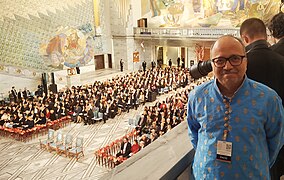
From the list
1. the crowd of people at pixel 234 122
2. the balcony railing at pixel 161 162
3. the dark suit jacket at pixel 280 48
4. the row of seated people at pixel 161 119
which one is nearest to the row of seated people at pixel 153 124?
the row of seated people at pixel 161 119

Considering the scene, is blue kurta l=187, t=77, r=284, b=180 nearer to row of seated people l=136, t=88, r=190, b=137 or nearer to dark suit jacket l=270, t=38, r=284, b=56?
dark suit jacket l=270, t=38, r=284, b=56

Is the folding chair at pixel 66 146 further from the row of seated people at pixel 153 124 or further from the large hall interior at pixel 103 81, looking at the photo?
the row of seated people at pixel 153 124

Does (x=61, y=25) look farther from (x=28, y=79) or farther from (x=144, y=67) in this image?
(x=144, y=67)

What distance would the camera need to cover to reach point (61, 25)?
21781 millimetres

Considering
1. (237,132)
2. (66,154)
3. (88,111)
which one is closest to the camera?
(237,132)

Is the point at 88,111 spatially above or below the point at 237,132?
below

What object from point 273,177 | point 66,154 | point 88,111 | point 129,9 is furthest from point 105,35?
point 273,177

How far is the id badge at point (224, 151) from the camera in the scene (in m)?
1.35

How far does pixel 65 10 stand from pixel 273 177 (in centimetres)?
2263

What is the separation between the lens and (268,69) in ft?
6.37

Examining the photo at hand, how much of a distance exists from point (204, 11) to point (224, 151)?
24.2 metres

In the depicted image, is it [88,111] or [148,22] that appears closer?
[88,111]

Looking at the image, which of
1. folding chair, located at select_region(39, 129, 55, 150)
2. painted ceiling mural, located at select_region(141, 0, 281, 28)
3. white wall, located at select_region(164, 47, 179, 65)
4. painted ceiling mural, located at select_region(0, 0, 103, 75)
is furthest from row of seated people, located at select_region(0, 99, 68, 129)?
white wall, located at select_region(164, 47, 179, 65)

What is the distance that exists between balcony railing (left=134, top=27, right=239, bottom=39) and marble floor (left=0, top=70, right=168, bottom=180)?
12947 millimetres
